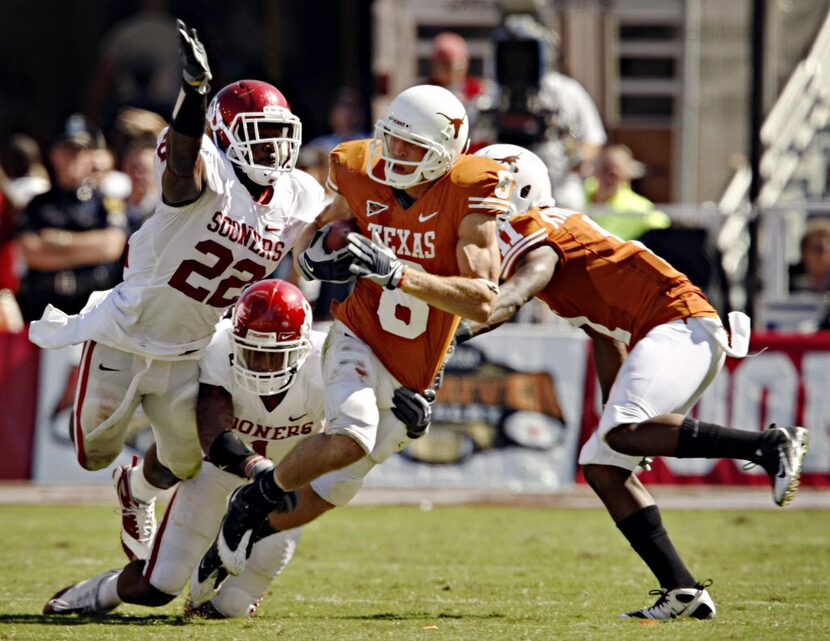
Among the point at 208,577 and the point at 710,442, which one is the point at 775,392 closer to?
the point at 710,442

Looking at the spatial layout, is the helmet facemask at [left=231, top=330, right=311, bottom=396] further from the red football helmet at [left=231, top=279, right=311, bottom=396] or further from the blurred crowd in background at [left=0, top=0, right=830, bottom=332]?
the blurred crowd in background at [left=0, top=0, right=830, bottom=332]

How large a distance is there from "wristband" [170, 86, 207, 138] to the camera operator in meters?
5.00

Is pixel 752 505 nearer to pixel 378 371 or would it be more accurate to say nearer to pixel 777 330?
pixel 777 330

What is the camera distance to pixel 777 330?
11.0 metres

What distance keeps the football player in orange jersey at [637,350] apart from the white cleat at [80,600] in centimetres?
183

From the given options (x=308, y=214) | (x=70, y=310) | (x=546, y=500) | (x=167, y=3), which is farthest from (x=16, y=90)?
(x=308, y=214)

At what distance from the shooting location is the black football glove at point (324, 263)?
598cm

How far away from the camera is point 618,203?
11469mm

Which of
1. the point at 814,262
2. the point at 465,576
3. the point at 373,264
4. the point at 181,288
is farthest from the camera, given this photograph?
the point at 814,262

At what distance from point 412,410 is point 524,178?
119cm

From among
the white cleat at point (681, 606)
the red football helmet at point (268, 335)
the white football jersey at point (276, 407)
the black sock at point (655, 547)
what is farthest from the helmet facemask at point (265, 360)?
the white cleat at point (681, 606)

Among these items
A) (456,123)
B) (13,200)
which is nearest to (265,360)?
(456,123)

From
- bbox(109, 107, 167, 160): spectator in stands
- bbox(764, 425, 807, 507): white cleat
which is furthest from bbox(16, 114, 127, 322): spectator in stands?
bbox(764, 425, 807, 507): white cleat

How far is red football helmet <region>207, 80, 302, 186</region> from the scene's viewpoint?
253 inches
